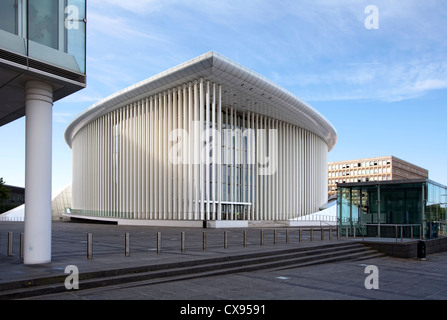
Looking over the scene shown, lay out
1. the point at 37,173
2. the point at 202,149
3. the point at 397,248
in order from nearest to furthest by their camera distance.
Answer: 1. the point at 37,173
2. the point at 397,248
3. the point at 202,149

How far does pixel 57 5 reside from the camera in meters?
10.9

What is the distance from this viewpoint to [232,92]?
37.4 metres

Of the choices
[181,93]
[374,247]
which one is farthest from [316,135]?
[374,247]

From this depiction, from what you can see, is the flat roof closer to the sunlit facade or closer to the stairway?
the sunlit facade

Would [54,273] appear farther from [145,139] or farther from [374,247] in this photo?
[145,139]

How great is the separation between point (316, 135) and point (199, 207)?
28.2 m

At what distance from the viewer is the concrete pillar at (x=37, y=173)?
1028cm

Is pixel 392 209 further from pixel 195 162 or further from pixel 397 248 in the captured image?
pixel 195 162

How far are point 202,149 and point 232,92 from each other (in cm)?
640

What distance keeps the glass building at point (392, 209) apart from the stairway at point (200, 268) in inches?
138
